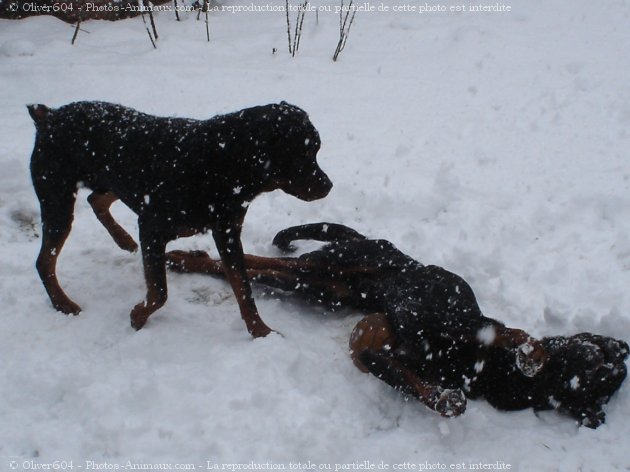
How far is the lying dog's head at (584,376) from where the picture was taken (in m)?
3.04

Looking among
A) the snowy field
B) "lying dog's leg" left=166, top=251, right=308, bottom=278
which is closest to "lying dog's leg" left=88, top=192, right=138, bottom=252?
the snowy field

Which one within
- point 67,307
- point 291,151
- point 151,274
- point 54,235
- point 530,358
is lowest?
point 67,307

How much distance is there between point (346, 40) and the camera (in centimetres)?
823

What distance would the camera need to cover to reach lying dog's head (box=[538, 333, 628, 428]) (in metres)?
3.04

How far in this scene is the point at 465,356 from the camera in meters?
3.23

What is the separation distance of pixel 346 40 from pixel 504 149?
137 inches

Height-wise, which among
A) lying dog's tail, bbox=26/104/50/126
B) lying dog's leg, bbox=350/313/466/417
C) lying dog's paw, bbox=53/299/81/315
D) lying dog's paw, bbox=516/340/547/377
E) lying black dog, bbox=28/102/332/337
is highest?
lying dog's tail, bbox=26/104/50/126

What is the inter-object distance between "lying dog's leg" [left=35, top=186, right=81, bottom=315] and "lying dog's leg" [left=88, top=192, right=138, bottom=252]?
48cm

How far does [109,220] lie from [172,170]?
4.35 ft

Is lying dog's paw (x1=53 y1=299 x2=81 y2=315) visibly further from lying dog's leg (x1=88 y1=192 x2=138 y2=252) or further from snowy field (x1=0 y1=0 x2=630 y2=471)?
lying dog's leg (x1=88 y1=192 x2=138 y2=252)

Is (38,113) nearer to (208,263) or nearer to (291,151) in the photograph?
(208,263)

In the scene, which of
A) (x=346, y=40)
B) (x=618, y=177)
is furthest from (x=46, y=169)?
(x=346, y=40)

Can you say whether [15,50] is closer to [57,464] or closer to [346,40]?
[346,40]

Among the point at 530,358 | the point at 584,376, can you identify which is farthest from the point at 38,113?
→ the point at 584,376
